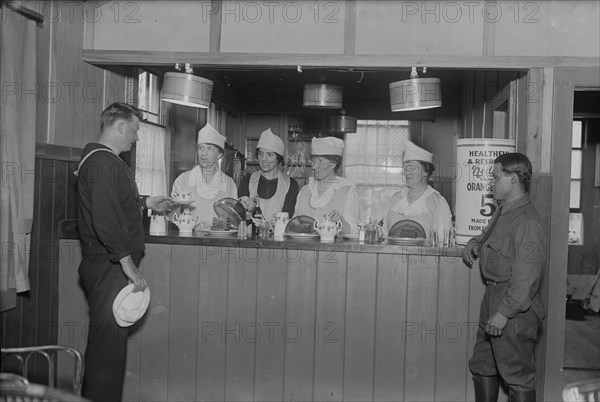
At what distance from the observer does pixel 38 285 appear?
4109 millimetres

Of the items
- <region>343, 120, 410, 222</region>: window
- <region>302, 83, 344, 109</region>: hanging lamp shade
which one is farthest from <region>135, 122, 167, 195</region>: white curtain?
<region>343, 120, 410, 222</region>: window

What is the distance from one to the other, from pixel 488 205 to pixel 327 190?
1667 mm

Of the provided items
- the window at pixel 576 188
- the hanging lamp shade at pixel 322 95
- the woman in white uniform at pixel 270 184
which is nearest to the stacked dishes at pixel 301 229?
the woman in white uniform at pixel 270 184

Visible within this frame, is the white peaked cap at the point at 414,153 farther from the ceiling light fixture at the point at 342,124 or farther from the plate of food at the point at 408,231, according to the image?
the ceiling light fixture at the point at 342,124

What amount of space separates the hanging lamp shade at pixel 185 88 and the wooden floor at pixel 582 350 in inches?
125

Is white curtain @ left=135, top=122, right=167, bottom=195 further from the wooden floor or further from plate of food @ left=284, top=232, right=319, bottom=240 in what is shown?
the wooden floor

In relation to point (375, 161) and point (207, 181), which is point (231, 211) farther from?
point (375, 161)

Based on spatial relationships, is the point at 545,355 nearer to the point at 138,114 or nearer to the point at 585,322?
the point at 138,114

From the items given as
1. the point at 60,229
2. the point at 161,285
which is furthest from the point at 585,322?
the point at 60,229

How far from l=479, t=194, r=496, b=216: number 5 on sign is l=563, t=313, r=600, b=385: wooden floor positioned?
153cm

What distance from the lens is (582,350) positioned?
20.0ft

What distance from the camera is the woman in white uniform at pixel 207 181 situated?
17.6 ft

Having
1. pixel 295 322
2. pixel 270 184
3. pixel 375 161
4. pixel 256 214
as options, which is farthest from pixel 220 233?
pixel 375 161

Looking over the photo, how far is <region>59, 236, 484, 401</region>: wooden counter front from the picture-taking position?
13.4ft
